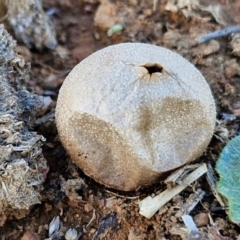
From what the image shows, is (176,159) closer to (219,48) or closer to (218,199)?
(218,199)

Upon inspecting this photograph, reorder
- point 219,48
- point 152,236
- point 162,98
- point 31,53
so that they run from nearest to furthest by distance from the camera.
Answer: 1. point 162,98
2. point 152,236
3. point 219,48
4. point 31,53

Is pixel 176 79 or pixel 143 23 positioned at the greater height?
pixel 176 79

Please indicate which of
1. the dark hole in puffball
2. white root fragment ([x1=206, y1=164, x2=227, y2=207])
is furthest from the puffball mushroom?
white root fragment ([x1=206, y1=164, x2=227, y2=207])

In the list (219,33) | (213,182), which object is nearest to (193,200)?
(213,182)

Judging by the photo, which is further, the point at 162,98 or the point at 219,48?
the point at 219,48

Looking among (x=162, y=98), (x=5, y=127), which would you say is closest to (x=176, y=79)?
(x=162, y=98)

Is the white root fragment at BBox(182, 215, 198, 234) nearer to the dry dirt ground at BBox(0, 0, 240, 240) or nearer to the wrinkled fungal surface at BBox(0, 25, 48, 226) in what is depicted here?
the dry dirt ground at BBox(0, 0, 240, 240)
